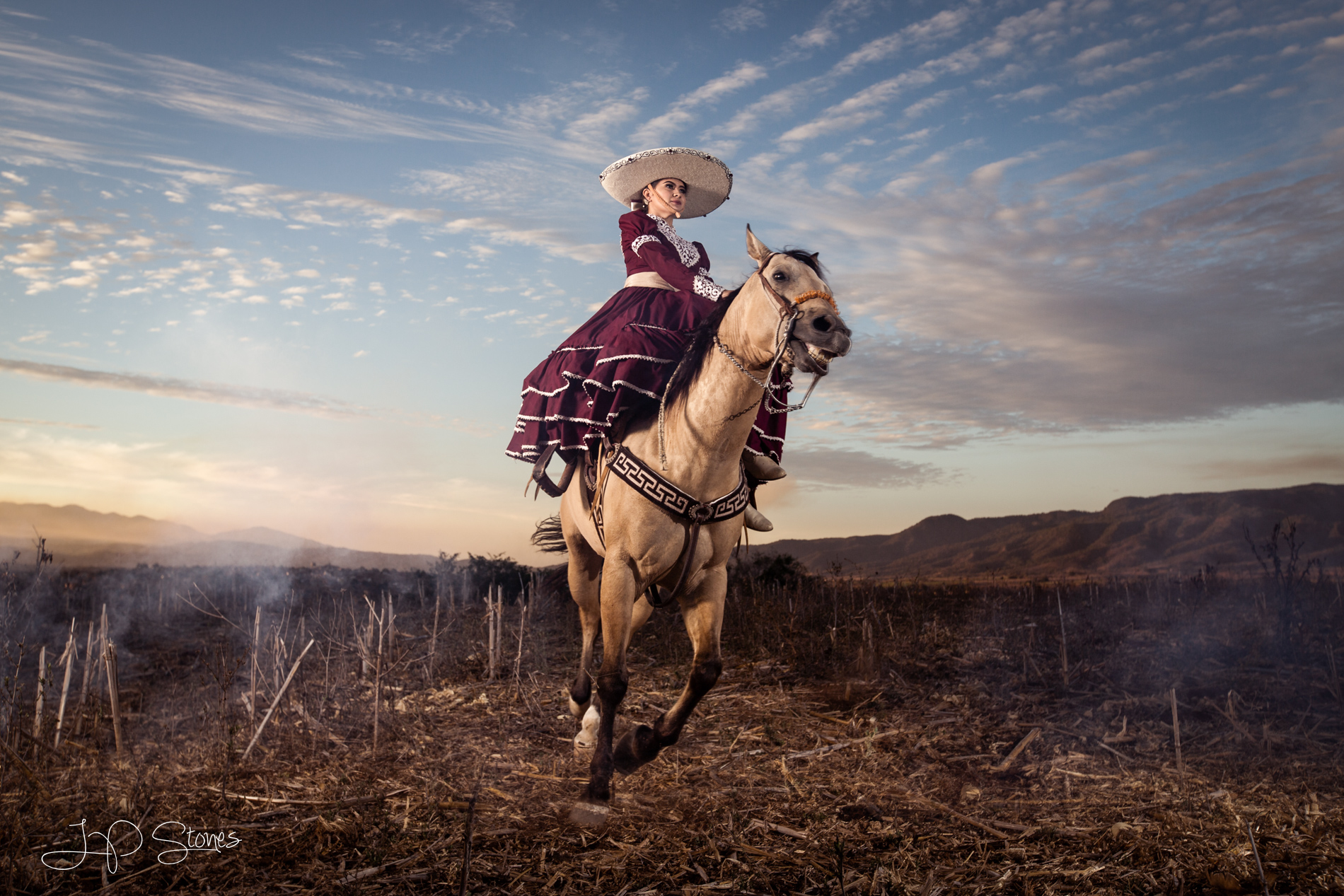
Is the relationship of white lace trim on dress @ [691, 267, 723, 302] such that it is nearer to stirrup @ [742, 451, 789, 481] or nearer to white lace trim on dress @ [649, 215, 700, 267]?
white lace trim on dress @ [649, 215, 700, 267]

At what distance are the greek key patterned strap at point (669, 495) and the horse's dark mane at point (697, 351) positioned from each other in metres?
0.40

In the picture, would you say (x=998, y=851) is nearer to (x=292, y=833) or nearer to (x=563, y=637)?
(x=292, y=833)

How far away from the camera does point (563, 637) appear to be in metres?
10.8

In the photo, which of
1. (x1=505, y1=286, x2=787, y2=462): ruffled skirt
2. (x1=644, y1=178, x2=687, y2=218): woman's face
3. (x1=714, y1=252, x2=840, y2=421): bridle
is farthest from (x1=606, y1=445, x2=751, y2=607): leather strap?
(x1=644, y1=178, x2=687, y2=218): woman's face

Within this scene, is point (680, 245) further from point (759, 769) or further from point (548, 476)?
point (759, 769)

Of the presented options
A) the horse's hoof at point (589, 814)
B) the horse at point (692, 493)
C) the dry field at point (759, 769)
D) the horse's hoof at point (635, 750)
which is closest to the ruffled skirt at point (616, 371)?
the horse at point (692, 493)

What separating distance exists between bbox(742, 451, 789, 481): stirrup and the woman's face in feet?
5.66

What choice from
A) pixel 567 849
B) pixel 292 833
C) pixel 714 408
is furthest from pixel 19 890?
pixel 714 408

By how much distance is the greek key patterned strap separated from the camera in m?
4.20

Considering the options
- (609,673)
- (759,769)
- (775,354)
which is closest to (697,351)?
(775,354)

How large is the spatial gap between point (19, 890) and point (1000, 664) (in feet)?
25.8

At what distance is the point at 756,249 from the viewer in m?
3.82

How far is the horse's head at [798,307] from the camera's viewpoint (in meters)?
3.29

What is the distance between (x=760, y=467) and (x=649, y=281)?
1357 millimetres
